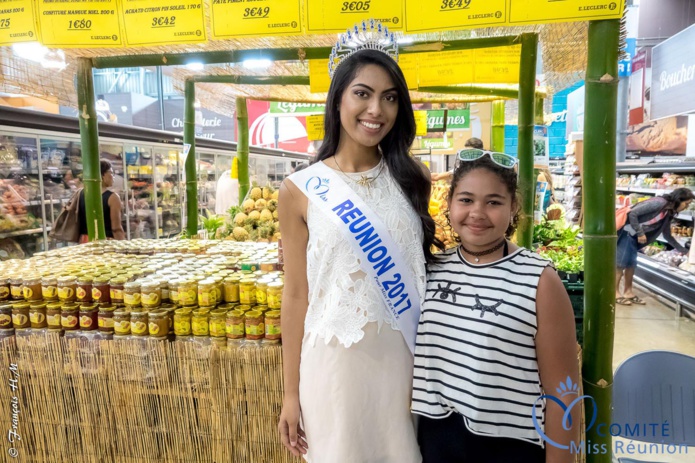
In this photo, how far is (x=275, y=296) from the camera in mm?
2232

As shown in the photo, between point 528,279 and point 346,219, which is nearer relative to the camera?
point 528,279

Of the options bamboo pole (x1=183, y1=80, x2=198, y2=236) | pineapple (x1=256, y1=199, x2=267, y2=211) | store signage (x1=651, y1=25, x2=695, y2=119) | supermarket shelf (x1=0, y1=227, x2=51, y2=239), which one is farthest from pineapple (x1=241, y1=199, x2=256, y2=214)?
store signage (x1=651, y1=25, x2=695, y2=119)

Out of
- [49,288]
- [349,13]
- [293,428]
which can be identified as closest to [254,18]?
[349,13]

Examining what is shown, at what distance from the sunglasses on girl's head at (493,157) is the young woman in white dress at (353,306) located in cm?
21

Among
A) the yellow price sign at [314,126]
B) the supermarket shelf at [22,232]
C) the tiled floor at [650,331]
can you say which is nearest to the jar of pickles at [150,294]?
the supermarket shelf at [22,232]

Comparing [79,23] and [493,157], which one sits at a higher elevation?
[79,23]

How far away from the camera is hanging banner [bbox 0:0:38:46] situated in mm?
2539

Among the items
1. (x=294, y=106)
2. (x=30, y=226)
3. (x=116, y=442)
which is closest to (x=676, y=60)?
(x=294, y=106)

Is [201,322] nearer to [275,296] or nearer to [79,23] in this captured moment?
[275,296]

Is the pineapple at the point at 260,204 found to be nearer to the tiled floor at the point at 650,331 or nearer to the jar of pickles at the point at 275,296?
the jar of pickles at the point at 275,296

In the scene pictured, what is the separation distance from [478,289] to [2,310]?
2.50 meters

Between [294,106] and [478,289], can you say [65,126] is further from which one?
[478,289]

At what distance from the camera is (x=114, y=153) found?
21.0 feet

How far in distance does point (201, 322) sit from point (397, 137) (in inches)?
53.2
